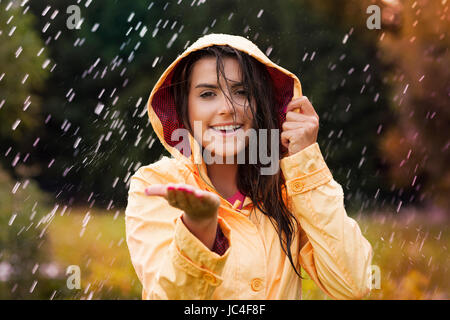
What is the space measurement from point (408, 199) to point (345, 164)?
41.2 inches

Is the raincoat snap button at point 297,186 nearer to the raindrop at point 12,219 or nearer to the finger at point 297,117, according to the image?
the finger at point 297,117

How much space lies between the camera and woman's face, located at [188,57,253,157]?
6.05ft

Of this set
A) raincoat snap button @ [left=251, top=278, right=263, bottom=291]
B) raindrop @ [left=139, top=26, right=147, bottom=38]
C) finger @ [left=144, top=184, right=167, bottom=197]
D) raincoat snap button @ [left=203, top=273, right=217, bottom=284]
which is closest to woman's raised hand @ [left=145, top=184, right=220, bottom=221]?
finger @ [left=144, top=184, right=167, bottom=197]

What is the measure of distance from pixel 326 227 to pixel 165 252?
0.54 m

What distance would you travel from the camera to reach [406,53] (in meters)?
6.71

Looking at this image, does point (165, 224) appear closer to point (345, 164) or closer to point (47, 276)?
point (47, 276)

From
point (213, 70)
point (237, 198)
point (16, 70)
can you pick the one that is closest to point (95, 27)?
point (16, 70)

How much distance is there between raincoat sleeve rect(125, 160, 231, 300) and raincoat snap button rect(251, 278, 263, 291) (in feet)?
0.72

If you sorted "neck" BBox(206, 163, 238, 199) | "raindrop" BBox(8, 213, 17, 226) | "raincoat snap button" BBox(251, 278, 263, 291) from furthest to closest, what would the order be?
"raindrop" BBox(8, 213, 17, 226)
"neck" BBox(206, 163, 238, 199)
"raincoat snap button" BBox(251, 278, 263, 291)

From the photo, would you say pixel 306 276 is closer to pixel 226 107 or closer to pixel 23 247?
pixel 23 247

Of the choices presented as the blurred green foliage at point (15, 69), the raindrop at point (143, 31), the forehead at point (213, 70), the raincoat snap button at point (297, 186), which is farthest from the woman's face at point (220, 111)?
the raindrop at point (143, 31)

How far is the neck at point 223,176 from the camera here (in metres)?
1.96

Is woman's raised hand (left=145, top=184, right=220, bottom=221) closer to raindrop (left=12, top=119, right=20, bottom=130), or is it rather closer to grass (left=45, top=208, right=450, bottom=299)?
grass (left=45, top=208, right=450, bottom=299)

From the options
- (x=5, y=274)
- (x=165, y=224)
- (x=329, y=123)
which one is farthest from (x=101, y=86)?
(x=165, y=224)
